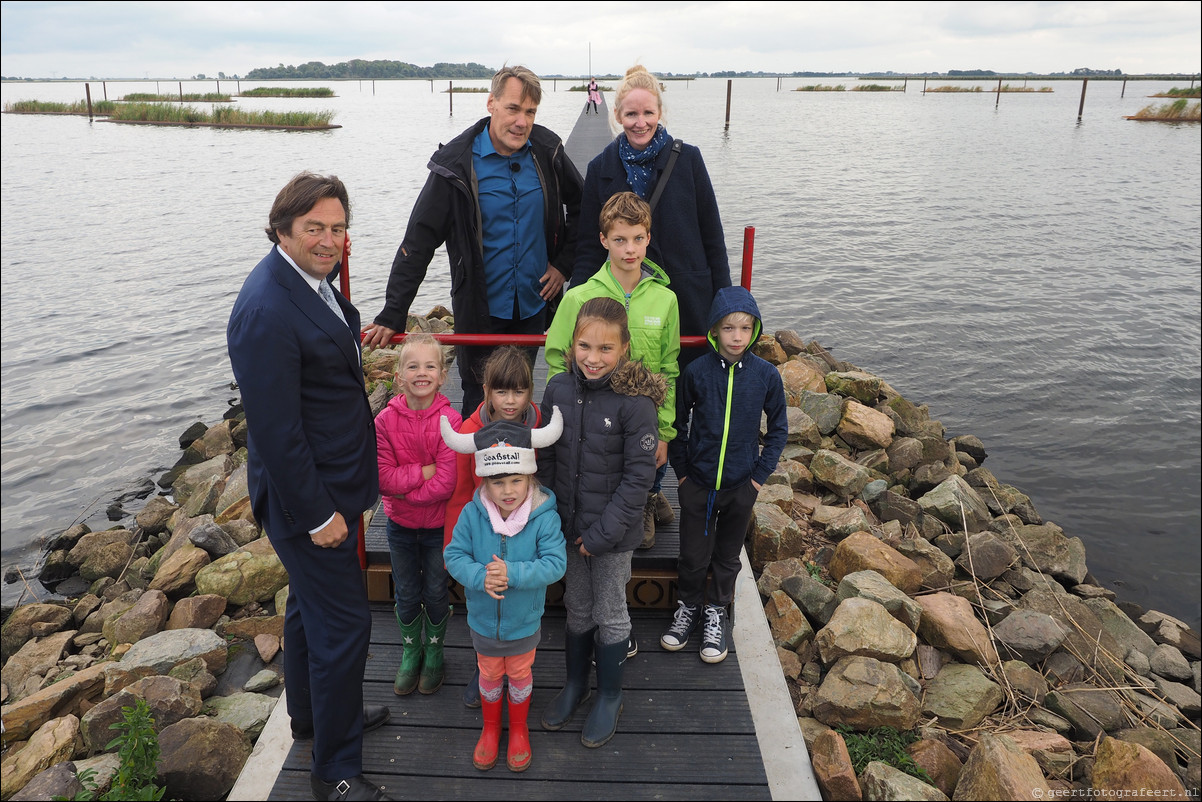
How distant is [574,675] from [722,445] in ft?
3.70

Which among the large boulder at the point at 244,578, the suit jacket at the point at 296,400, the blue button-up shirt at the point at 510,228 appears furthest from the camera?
the large boulder at the point at 244,578

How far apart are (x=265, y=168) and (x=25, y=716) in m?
27.0

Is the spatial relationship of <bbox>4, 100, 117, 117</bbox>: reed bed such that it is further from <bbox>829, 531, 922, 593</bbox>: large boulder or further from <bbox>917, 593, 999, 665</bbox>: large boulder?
<bbox>917, 593, 999, 665</bbox>: large boulder

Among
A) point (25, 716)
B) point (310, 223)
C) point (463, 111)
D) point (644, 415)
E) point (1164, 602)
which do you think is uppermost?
point (463, 111)

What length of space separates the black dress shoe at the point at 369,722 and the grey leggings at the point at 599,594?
81 centimetres

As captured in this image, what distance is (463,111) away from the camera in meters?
54.8

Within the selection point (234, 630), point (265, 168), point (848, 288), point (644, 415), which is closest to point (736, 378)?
point (644, 415)

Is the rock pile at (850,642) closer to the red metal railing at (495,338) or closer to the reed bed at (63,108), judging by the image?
the red metal railing at (495,338)

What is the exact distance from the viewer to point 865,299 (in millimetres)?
14641

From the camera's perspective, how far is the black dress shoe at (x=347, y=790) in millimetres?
2609

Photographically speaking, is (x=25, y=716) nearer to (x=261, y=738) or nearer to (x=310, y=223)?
(x=261, y=738)

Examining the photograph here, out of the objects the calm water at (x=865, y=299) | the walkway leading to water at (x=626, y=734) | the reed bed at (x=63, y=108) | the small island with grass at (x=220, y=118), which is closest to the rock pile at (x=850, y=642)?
the walkway leading to water at (x=626, y=734)

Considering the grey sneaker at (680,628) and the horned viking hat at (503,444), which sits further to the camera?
the grey sneaker at (680,628)

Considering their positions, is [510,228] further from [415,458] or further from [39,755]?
[39,755]
